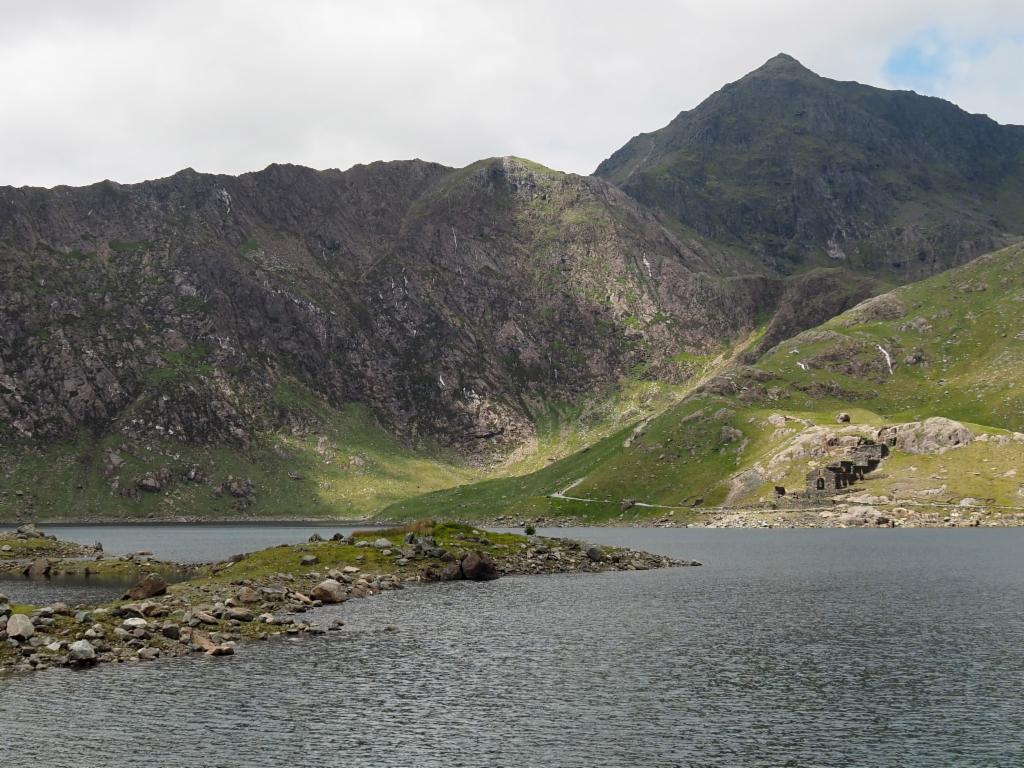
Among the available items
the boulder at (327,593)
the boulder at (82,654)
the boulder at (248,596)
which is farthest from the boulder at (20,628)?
the boulder at (327,593)

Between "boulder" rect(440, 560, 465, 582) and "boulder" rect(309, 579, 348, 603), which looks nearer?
"boulder" rect(309, 579, 348, 603)

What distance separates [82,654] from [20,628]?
9329 mm

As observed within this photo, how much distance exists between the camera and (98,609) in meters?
84.0

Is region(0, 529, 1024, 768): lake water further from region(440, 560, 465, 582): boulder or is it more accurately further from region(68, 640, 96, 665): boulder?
region(440, 560, 465, 582): boulder

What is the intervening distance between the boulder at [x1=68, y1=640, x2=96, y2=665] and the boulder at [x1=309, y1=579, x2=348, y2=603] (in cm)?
3493

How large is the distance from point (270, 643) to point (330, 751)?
31.8 m

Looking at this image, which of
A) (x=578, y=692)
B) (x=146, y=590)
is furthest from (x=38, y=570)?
(x=578, y=692)

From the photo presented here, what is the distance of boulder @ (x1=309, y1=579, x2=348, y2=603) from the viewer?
102 m

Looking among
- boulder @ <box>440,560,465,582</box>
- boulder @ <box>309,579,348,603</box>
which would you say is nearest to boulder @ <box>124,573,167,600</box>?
boulder @ <box>309,579,348,603</box>

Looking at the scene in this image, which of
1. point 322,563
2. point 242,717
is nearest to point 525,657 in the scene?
point 242,717

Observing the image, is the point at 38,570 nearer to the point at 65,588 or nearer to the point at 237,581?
the point at 65,588

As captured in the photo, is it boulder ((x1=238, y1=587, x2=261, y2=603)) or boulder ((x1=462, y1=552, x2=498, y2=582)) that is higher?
boulder ((x1=238, y1=587, x2=261, y2=603))

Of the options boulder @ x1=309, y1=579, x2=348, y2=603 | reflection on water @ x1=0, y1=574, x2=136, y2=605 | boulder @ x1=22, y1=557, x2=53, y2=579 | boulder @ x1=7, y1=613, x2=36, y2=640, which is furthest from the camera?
boulder @ x1=22, y1=557, x2=53, y2=579

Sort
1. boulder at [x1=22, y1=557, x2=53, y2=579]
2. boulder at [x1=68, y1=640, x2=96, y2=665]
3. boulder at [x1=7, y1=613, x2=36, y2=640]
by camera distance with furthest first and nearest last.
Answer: boulder at [x1=22, y1=557, x2=53, y2=579] → boulder at [x1=7, y1=613, x2=36, y2=640] → boulder at [x1=68, y1=640, x2=96, y2=665]
